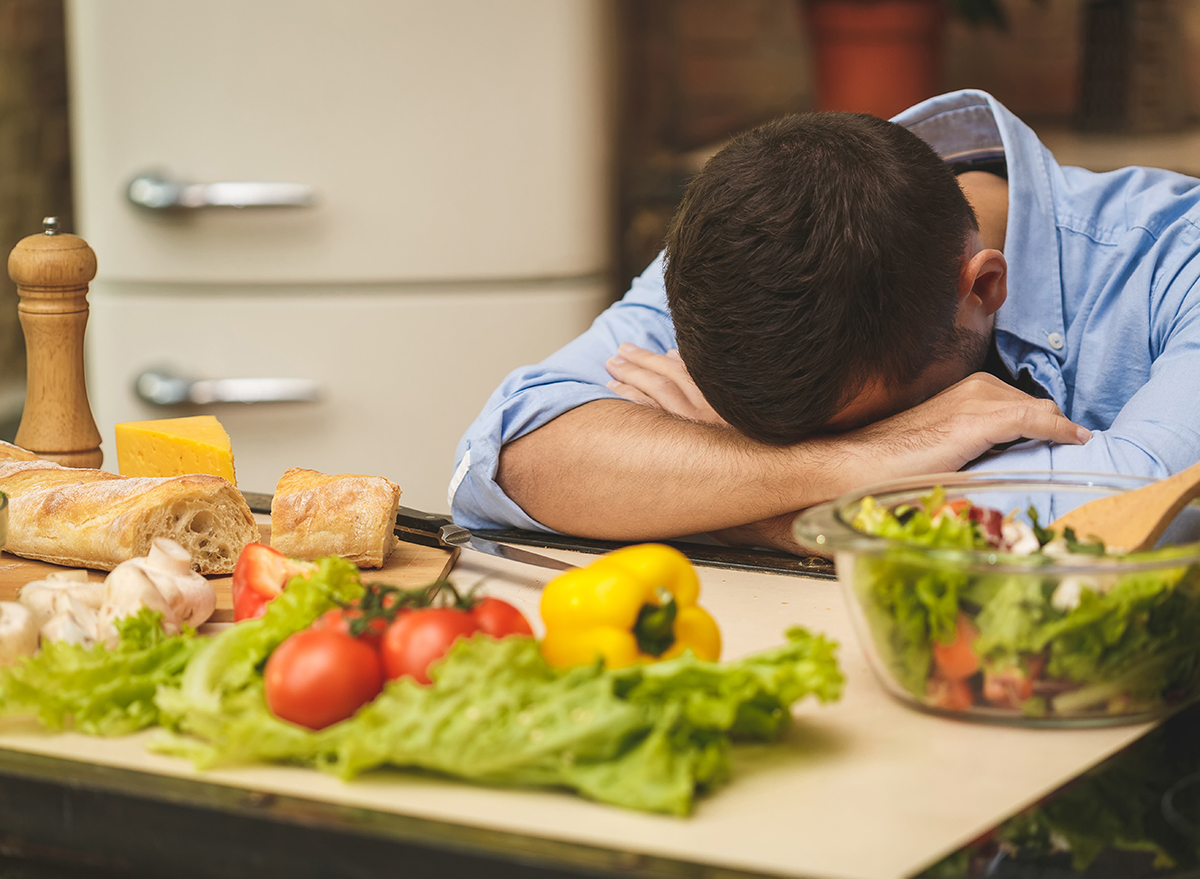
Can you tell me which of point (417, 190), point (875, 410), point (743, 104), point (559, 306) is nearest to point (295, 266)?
point (417, 190)

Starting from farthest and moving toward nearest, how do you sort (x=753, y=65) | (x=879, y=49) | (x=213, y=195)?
(x=753, y=65), (x=879, y=49), (x=213, y=195)

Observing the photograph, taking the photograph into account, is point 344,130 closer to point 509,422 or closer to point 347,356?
point 347,356

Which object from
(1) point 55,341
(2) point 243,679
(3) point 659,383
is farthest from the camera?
(3) point 659,383

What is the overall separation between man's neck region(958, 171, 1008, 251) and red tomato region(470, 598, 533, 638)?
884 mm

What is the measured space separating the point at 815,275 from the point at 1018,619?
530mm

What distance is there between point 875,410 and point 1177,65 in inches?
81.9

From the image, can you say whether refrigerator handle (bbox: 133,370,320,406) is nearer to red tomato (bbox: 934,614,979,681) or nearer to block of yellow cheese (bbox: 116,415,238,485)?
block of yellow cheese (bbox: 116,415,238,485)

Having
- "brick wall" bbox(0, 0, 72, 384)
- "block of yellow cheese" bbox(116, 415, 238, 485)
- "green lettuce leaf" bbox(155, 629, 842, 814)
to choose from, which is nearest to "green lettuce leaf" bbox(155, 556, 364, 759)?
"green lettuce leaf" bbox(155, 629, 842, 814)

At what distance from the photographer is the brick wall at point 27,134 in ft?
9.32

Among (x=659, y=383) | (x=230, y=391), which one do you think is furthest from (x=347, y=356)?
(x=659, y=383)

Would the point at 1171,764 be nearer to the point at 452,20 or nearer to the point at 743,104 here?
the point at 452,20

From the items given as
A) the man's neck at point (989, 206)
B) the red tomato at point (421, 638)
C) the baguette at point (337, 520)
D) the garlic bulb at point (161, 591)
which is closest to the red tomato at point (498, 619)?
the red tomato at point (421, 638)

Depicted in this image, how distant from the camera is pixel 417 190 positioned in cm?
244

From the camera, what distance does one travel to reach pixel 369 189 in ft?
8.00
